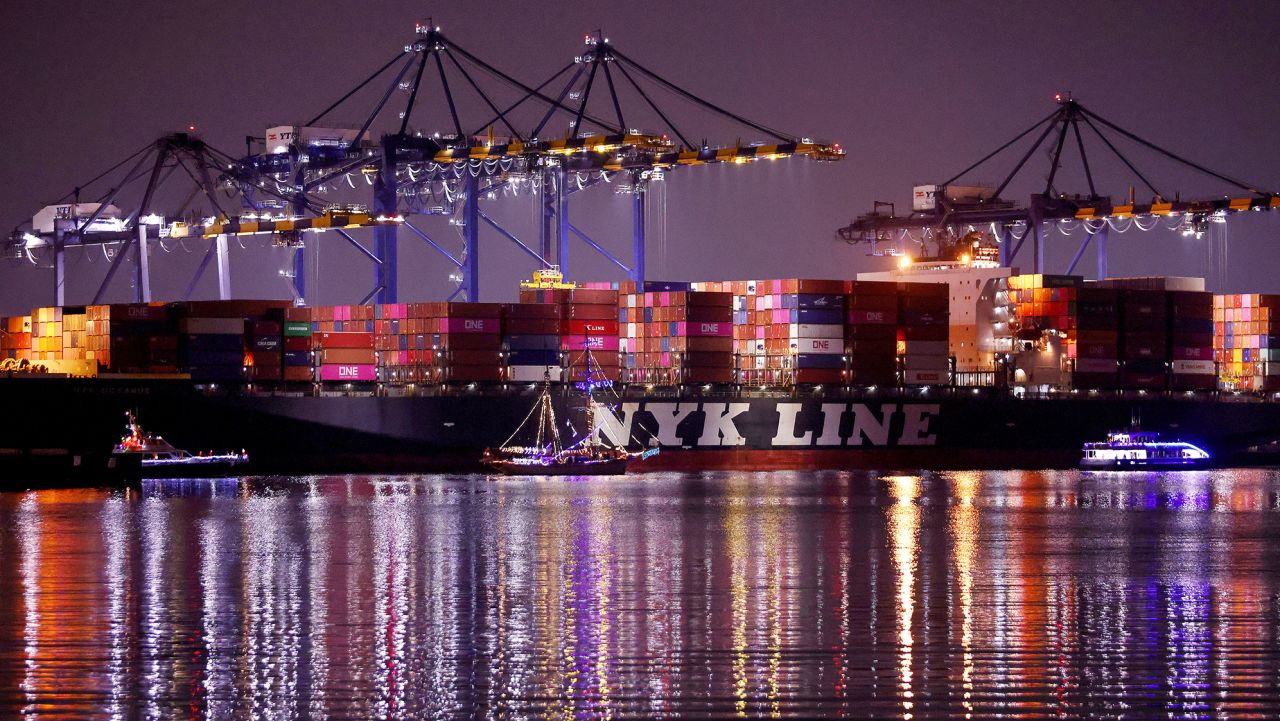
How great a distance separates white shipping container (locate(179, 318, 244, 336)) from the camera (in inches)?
2142

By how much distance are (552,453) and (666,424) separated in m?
4.65

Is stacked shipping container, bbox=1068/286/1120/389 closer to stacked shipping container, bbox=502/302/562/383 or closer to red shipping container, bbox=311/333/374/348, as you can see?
stacked shipping container, bbox=502/302/562/383

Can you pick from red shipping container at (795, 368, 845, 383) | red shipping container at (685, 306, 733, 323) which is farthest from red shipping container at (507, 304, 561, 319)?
red shipping container at (795, 368, 845, 383)

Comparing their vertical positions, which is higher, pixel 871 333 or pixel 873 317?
pixel 873 317

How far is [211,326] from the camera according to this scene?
Result: 2151 inches

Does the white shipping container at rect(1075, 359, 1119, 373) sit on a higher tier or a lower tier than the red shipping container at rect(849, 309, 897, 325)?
lower

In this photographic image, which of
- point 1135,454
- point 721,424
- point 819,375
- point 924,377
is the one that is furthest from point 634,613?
point 1135,454

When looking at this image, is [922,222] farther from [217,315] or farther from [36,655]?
[36,655]

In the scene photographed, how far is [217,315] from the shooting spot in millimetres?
54719

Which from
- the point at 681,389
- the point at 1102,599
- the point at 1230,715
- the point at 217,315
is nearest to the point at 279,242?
the point at 217,315

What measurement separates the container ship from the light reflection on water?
15.7 meters

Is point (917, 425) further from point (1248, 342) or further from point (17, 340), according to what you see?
point (17, 340)

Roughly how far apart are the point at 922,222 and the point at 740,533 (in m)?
45.3

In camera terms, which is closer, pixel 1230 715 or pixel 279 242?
pixel 1230 715
